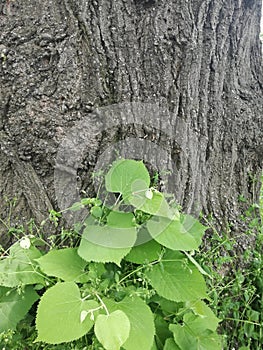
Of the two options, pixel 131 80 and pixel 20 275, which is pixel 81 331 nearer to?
pixel 20 275

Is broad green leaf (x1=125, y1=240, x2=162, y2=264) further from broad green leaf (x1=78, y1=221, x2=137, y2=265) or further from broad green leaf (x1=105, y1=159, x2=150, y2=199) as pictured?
broad green leaf (x1=105, y1=159, x2=150, y2=199)

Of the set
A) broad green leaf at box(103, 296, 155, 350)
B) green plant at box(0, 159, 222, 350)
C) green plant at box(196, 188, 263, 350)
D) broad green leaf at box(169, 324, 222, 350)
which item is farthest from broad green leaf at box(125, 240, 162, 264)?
green plant at box(196, 188, 263, 350)

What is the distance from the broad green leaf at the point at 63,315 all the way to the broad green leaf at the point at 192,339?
37 centimetres

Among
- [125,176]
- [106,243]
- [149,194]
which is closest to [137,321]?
[106,243]

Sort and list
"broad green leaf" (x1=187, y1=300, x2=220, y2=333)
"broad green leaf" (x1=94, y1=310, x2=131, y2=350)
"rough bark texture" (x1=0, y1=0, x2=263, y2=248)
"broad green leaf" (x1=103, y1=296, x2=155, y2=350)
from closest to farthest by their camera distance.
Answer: "broad green leaf" (x1=94, y1=310, x2=131, y2=350)
"broad green leaf" (x1=103, y1=296, x2=155, y2=350)
"broad green leaf" (x1=187, y1=300, x2=220, y2=333)
"rough bark texture" (x1=0, y1=0, x2=263, y2=248)

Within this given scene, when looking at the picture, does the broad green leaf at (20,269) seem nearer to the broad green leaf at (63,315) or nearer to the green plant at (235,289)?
the broad green leaf at (63,315)

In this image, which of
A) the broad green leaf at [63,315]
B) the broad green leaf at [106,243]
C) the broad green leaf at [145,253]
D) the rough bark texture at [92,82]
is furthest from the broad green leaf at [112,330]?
the rough bark texture at [92,82]

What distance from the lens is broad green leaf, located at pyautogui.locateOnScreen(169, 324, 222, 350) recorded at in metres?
1.52

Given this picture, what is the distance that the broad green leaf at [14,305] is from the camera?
152 cm

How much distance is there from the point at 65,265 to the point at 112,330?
37cm

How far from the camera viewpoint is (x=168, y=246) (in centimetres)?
148

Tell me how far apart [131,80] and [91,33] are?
256 mm

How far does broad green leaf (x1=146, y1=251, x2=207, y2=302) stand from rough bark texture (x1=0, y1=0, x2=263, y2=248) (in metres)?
0.41

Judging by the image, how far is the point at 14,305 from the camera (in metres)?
1.55
